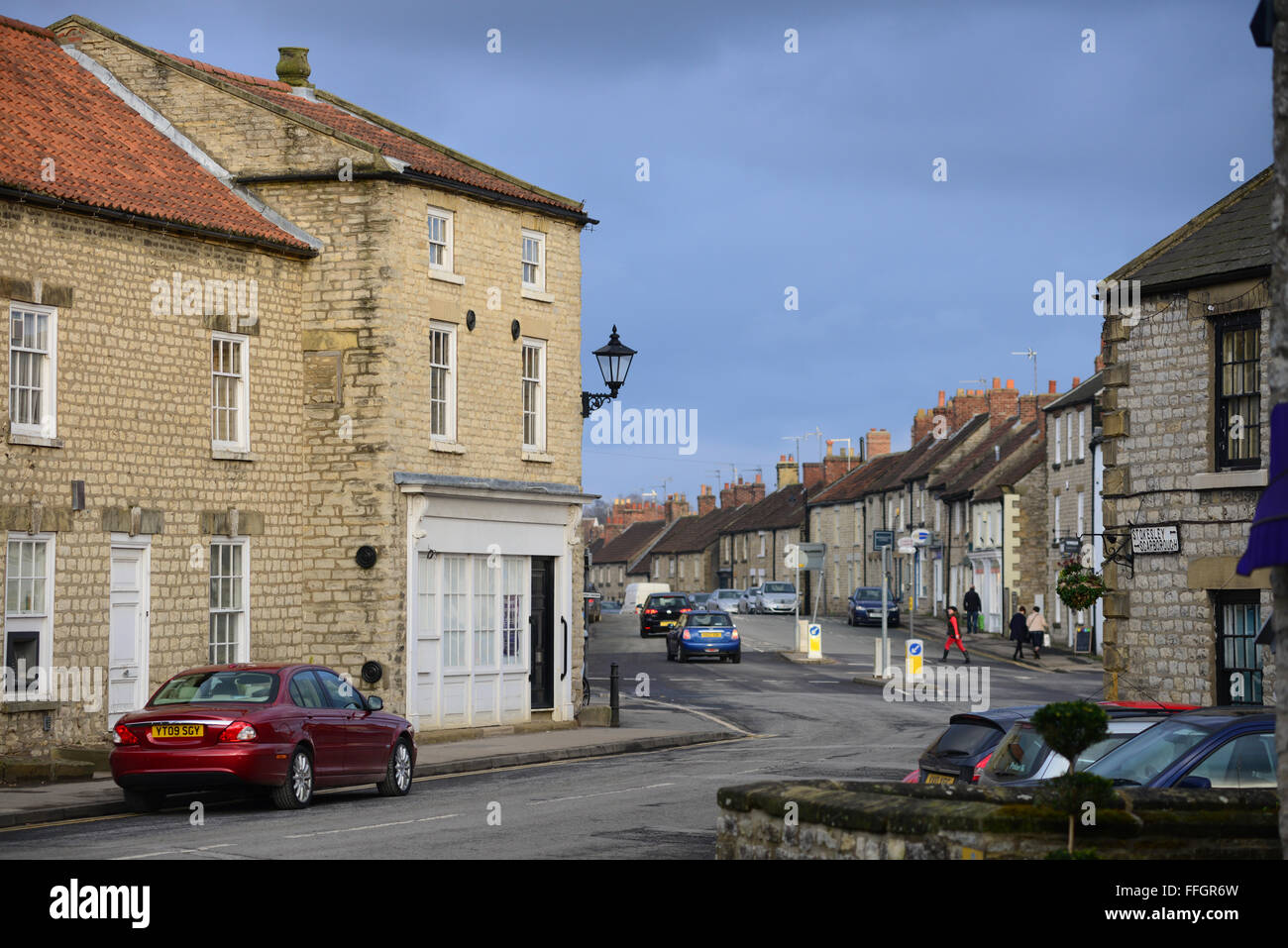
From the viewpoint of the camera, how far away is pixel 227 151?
2844 centimetres

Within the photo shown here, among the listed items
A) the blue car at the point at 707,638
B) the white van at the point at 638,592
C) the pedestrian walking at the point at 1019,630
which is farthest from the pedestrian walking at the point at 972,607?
the white van at the point at 638,592

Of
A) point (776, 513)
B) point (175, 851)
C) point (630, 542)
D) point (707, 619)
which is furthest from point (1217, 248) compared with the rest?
point (630, 542)

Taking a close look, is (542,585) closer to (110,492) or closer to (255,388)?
(255,388)

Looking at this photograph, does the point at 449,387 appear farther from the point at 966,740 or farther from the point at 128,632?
the point at 966,740

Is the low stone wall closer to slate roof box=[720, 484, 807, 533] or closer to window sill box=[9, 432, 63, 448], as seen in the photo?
window sill box=[9, 432, 63, 448]

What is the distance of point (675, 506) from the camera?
138 meters

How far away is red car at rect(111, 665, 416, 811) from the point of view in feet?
57.1

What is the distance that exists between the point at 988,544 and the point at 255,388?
4782 centimetres

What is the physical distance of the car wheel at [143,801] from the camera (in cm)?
1845

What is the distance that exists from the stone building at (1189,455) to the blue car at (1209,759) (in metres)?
9.94

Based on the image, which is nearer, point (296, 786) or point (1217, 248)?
point (296, 786)

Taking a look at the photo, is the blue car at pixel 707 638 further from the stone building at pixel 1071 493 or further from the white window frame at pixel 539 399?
the white window frame at pixel 539 399

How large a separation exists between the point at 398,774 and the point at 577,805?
9.31 feet
